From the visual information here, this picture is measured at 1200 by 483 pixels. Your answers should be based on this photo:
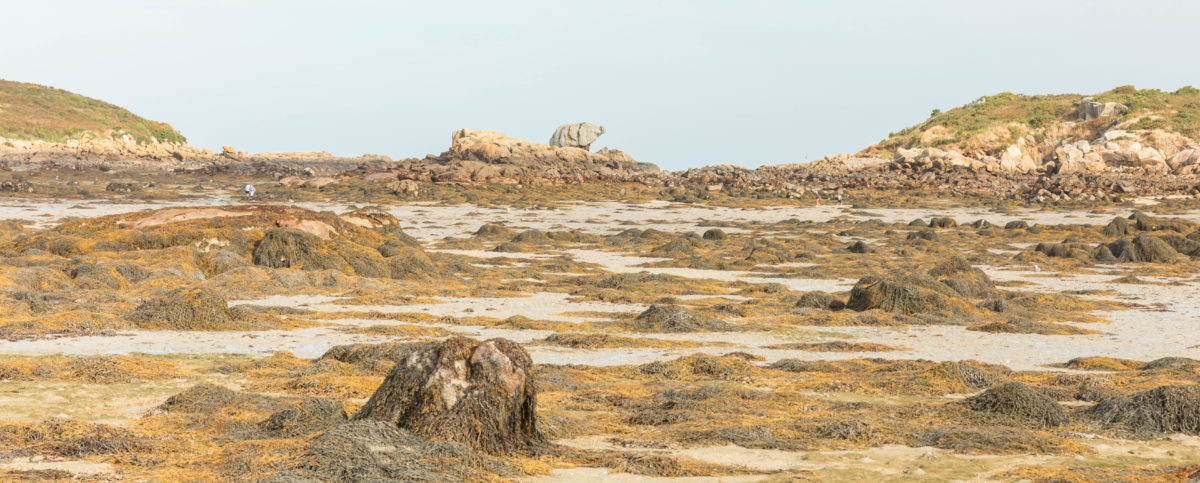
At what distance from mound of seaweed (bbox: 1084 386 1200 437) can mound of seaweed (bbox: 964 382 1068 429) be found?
41 cm

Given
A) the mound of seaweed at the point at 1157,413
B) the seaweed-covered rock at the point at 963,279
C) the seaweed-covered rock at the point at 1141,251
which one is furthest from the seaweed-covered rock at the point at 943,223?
the mound of seaweed at the point at 1157,413

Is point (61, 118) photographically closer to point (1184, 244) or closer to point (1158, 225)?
point (1158, 225)

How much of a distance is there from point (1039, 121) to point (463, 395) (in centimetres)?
10054

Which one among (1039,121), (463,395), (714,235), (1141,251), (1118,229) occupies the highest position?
(1039,121)

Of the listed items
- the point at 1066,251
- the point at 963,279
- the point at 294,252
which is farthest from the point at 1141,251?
the point at 294,252

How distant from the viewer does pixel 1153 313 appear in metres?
20.2

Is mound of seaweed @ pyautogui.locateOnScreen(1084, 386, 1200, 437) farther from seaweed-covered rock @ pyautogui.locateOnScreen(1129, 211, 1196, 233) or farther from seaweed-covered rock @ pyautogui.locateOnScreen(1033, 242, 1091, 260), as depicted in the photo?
seaweed-covered rock @ pyautogui.locateOnScreen(1129, 211, 1196, 233)

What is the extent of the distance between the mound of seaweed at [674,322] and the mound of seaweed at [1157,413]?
319 inches

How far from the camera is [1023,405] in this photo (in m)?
9.95

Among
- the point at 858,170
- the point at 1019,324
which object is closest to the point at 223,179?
the point at 858,170

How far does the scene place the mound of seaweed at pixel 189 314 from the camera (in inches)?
627

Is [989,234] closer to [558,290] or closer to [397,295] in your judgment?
[558,290]

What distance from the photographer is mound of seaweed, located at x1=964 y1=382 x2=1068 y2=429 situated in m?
9.75

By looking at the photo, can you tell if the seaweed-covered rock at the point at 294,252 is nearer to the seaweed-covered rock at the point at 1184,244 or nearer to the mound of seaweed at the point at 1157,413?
the mound of seaweed at the point at 1157,413
